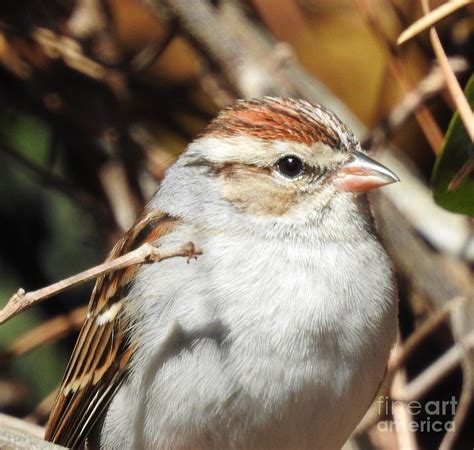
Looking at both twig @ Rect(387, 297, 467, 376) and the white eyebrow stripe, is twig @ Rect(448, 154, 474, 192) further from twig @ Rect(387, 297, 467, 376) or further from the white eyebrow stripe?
twig @ Rect(387, 297, 467, 376)

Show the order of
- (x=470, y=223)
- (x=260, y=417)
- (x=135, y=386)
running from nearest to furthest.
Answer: (x=260, y=417)
(x=135, y=386)
(x=470, y=223)

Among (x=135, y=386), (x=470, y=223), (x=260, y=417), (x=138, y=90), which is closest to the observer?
(x=260, y=417)

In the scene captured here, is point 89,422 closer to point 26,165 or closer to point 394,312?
point 394,312

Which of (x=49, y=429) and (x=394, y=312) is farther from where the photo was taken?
(x=49, y=429)

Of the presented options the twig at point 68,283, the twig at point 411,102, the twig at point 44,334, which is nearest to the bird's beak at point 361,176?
the twig at point 68,283

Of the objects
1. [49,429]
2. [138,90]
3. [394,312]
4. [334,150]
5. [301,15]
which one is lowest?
[49,429]

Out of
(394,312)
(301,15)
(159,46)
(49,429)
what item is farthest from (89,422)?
(301,15)

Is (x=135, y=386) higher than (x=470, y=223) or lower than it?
lower
